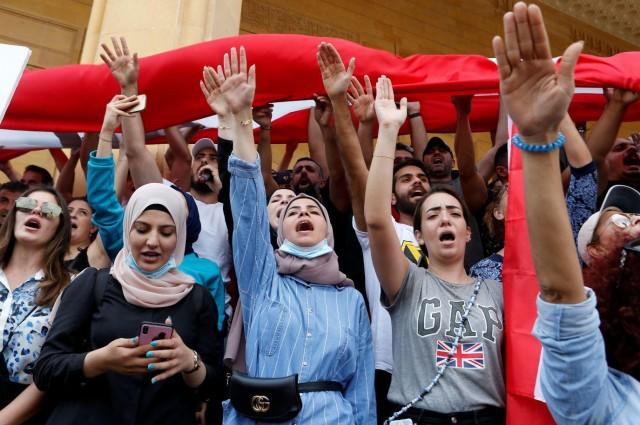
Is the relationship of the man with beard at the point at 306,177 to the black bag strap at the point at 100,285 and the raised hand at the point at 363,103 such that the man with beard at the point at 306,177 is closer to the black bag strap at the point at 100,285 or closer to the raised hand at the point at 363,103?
the raised hand at the point at 363,103

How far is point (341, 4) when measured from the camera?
7.89 meters

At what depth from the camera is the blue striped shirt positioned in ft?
6.24

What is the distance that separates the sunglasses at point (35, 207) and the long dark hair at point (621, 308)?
6.58 feet

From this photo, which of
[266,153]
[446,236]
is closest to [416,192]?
[446,236]

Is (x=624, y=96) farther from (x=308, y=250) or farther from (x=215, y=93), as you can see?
(x=215, y=93)

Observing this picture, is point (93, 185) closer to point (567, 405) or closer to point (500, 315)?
point (500, 315)

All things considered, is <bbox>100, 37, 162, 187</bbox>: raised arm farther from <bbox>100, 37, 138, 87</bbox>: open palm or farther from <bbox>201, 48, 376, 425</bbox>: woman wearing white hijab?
<bbox>201, 48, 376, 425</bbox>: woman wearing white hijab

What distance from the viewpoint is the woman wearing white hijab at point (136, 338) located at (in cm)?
176

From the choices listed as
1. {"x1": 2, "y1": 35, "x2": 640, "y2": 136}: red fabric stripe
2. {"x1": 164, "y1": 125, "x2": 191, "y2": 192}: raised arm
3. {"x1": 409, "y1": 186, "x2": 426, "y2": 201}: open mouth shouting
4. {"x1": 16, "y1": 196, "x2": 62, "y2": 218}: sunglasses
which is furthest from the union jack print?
{"x1": 164, "y1": 125, "x2": 191, "y2": 192}: raised arm

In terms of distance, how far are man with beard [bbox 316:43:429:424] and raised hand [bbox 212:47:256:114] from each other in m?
0.38

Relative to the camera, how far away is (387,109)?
2207 mm

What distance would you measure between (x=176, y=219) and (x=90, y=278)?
349 millimetres

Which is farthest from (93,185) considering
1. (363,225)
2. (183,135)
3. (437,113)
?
(437,113)

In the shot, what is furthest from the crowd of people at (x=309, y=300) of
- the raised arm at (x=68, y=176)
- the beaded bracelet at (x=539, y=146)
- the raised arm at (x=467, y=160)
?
the raised arm at (x=68, y=176)
